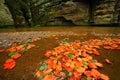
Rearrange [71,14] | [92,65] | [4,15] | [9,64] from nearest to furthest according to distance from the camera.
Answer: [92,65] → [9,64] → [4,15] → [71,14]

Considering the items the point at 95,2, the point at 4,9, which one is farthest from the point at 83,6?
the point at 4,9

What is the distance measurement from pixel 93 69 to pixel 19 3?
853 cm

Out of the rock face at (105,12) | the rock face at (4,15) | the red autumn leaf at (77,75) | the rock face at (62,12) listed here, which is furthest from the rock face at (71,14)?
the red autumn leaf at (77,75)

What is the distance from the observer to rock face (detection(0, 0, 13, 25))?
8570 millimetres

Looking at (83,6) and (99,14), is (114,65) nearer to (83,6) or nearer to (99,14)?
(99,14)

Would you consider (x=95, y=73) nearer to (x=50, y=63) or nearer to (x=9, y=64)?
(x=50, y=63)

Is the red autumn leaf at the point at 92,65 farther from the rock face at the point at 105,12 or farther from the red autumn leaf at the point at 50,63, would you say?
the rock face at the point at 105,12

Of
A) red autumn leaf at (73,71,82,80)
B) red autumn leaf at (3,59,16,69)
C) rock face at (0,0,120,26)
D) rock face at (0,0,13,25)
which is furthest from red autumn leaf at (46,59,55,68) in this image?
rock face at (0,0,120,26)

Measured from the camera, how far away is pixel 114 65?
2.99 meters

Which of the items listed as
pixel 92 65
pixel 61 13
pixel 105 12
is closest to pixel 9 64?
pixel 92 65

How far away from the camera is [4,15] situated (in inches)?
340

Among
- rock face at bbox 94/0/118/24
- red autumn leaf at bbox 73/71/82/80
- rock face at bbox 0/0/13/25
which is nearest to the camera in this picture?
red autumn leaf at bbox 73/71/82/80

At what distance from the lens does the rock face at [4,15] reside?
8.57 m

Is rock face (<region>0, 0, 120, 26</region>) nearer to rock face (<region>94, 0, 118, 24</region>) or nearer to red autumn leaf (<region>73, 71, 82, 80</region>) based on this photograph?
rock face (<region>94, 0, 118, 24</region>)
